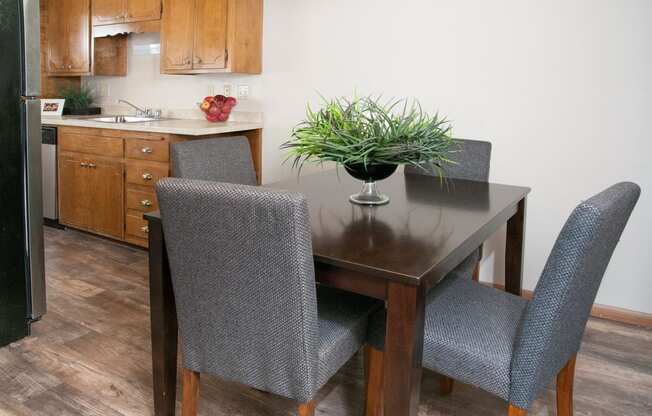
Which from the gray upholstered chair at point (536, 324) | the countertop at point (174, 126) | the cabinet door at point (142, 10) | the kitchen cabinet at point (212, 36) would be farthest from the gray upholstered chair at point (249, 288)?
the cabinet door at point (142, 10)

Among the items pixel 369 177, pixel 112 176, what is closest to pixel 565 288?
pixel 369 177

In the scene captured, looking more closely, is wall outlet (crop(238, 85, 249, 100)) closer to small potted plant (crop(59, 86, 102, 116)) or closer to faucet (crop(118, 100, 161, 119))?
faucet (crop(118, 100, 161, 119))

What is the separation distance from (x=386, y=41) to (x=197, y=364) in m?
2.35

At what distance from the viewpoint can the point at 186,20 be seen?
370 cm

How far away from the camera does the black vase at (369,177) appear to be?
1767mm

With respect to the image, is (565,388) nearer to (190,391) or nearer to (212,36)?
(190,391)

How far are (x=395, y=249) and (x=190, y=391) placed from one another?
70cm

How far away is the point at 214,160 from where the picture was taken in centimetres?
227

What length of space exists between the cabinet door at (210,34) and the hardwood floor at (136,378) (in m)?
1.63

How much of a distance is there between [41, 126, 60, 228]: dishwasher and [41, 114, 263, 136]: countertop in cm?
9

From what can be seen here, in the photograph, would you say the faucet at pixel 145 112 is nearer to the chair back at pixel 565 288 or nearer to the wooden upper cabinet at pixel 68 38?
the wooden upper cabinet at pixel 68 38

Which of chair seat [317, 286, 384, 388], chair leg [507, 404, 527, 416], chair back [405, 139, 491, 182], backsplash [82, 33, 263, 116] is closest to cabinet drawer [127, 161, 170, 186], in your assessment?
backsplash [82, 33, 263, 116]

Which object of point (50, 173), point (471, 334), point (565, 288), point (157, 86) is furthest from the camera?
point (157, 86)

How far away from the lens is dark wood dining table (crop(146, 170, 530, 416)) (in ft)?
4.03
